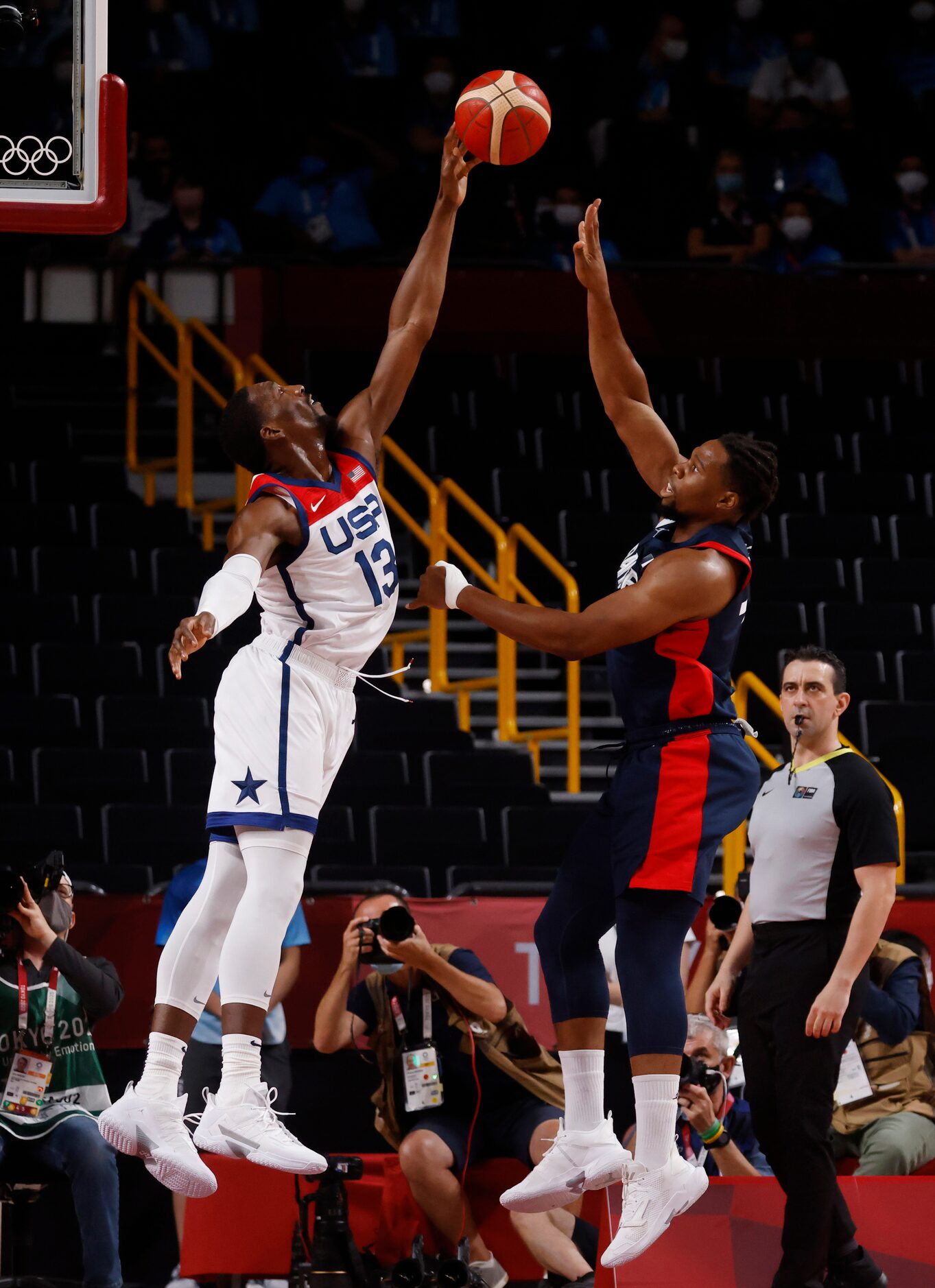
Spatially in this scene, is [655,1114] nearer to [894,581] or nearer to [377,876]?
[377,876]

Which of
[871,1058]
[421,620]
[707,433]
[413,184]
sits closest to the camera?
[871,1058]

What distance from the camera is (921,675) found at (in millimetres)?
10562

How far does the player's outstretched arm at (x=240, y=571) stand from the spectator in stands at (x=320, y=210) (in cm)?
904

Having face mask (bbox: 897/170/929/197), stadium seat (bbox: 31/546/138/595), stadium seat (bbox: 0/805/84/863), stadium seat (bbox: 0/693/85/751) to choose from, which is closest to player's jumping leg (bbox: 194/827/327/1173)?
stadium seat (bbox: 0/805/84/863)

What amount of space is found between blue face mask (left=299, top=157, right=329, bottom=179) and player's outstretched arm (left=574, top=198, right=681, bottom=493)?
343 inches

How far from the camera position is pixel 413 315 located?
5539mm

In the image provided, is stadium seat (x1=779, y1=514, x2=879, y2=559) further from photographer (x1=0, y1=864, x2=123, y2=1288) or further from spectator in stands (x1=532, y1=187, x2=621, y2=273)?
photographer (x1=0, y1=864, x2=123, y2=1288)

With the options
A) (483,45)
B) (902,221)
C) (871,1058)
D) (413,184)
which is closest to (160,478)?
(413,184)

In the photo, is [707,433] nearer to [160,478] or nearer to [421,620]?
[421,620]

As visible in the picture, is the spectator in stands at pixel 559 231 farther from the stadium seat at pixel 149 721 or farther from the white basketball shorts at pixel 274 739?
the white basketball shorts at pixel 274 739

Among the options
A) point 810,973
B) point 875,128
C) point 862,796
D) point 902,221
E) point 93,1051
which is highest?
point 875,128

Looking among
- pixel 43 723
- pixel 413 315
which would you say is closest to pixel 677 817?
pixel 413 315

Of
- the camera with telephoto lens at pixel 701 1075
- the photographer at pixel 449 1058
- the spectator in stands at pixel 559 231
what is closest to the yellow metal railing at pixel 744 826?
the photographer at pixel 449 1058

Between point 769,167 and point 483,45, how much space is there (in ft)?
8.70
